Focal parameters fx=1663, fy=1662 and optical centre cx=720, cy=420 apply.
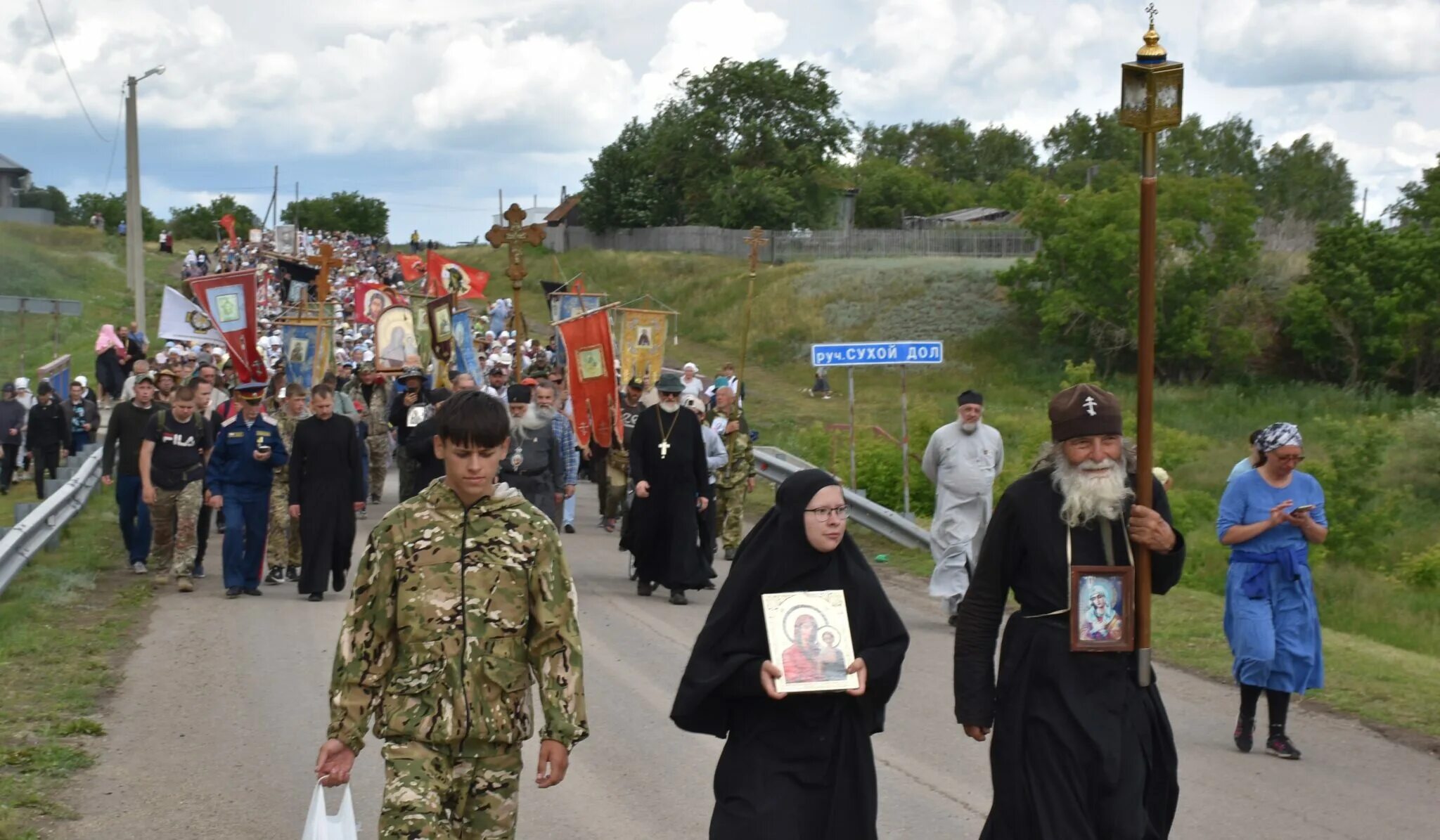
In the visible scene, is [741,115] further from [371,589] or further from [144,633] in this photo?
[371,589]

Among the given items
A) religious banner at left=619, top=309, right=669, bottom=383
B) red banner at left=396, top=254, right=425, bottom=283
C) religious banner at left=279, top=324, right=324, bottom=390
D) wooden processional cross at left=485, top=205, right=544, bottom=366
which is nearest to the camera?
wooden processional cross at left=485, top=205, right=544, bottom=366

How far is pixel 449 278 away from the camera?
28.6 meters

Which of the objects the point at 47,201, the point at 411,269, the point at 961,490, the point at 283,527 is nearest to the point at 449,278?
the point at 411,269

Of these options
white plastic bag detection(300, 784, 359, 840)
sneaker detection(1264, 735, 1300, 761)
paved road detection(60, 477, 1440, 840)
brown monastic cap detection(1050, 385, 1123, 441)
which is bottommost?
paved road detection(60, 477, 1440, 840)

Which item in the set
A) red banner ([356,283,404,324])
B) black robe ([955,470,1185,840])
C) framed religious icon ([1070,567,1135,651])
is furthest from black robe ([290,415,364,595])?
red banner ([356,283,404,324])

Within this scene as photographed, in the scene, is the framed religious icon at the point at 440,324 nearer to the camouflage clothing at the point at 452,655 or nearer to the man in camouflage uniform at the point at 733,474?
the man in camouflage uniform at the point at 733,474

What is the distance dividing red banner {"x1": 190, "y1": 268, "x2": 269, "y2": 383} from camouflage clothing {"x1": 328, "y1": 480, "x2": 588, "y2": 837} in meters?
18.1

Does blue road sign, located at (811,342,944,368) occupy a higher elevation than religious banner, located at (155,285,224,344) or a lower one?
lower

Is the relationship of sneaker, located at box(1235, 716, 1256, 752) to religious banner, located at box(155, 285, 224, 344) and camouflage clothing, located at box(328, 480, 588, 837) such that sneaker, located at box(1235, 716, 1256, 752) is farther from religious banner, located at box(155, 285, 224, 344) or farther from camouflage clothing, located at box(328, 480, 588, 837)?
religious banner, located at box(155, 285, 224, 344)

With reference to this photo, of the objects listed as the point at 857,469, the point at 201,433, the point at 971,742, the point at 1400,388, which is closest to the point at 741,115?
the point at 1400,388

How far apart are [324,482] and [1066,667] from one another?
9.85 meters

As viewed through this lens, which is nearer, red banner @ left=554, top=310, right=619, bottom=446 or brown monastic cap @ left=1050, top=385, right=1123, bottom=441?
brown monastic cap @ left=1050, top=385, right=1123, bottom=441

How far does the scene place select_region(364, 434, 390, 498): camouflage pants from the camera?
22.0m

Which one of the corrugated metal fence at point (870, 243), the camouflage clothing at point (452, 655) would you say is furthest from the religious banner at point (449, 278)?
the corrugated metal fence at point (870, 243)
